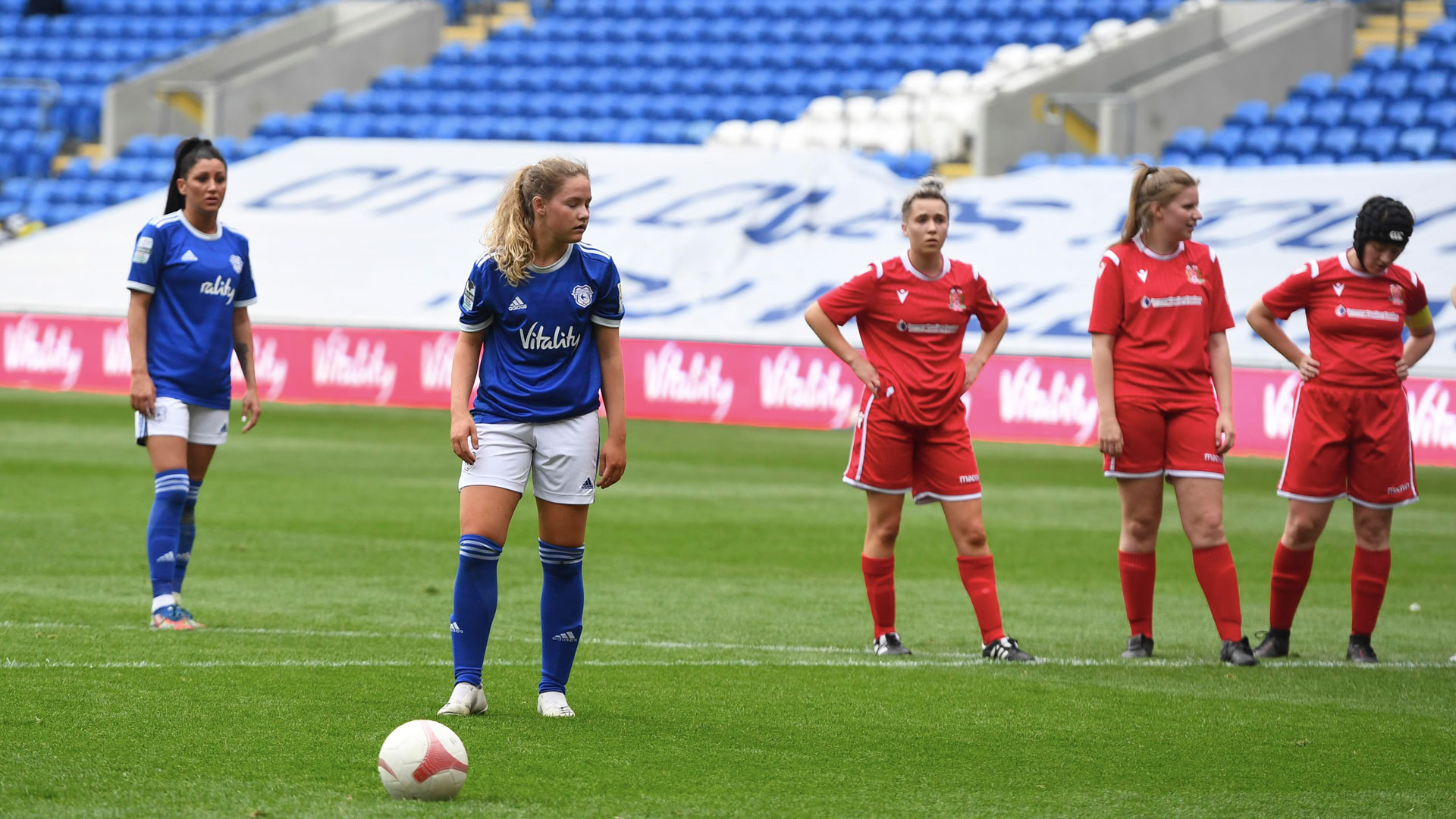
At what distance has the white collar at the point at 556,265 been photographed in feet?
19.4

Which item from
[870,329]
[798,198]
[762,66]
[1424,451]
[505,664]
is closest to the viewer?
[505,664]

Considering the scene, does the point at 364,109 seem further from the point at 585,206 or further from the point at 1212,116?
the point at 585,206

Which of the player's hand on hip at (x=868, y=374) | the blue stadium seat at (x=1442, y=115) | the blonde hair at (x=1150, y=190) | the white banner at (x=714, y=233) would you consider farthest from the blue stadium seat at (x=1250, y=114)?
the player's hand on hip at (x=868, y=374)

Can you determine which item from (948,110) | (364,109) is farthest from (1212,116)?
(364,109)

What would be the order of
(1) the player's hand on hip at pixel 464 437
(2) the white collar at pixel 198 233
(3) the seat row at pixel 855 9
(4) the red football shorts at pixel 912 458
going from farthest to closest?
(3) the seat row at pixel 855 9 → (2) the white collar at pixel 198 233 → (4) the red football shorts at pixel 912 458 → (1) the player's hand on hip at pixel 464 437

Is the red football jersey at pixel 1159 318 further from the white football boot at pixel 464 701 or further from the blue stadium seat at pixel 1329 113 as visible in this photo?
the blue stadium seat at pixel 1329 113

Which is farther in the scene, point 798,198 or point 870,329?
point 798,198

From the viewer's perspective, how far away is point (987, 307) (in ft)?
26.1

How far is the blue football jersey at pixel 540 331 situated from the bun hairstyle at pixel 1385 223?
11.2 feet

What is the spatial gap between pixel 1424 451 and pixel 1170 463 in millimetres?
9596

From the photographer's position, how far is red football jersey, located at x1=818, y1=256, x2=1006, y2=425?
770cm

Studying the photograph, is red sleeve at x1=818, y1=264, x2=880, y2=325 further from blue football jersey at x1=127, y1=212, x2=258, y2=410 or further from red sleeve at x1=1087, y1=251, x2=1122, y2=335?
blue football jersey at x1=127, y1=212, x2=258, y2=410

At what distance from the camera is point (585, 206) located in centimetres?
586

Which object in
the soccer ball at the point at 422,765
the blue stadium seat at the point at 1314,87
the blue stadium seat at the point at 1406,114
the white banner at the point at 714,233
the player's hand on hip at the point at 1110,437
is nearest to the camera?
the soccer ball at the point at 422,765
